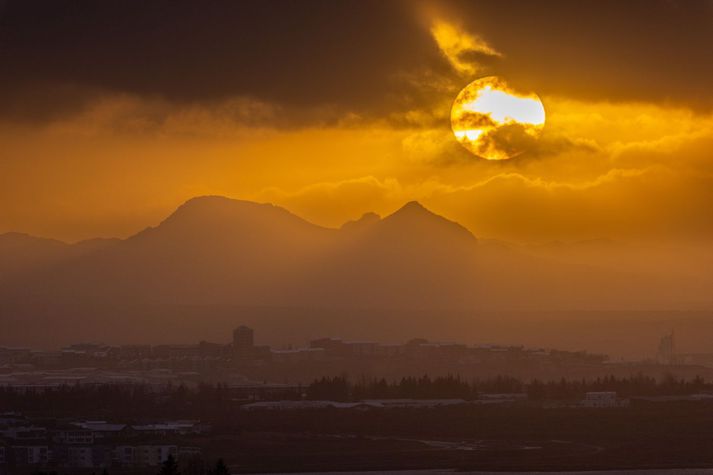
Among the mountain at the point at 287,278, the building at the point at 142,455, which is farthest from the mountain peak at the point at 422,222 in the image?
the building at the point at 142,455

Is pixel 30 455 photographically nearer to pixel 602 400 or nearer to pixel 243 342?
A: pixel 602 400

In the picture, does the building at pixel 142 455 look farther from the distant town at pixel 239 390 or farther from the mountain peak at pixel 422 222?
the mountain peak at pixel 422 222

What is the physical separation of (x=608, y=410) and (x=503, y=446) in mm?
9361

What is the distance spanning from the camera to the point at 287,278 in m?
168

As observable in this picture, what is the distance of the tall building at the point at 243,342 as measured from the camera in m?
104

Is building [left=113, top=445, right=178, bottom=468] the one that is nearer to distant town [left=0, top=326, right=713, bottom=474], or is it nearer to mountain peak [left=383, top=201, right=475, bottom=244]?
distant town [left=0, top=326, right=713, bottom=474]

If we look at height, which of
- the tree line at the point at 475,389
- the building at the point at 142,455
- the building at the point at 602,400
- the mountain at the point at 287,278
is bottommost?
the building at the point at 142,455

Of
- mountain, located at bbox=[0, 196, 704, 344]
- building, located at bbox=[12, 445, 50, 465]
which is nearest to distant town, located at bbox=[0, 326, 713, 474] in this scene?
building, located at bbox=[12, 445, 50, 465]

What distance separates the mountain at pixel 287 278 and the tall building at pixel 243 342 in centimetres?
3385

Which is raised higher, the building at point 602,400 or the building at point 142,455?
the building at point 602,400

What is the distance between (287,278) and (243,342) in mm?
60716

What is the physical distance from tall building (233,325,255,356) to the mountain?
111 ft

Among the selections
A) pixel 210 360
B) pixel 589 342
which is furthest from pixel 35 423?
pixel 589 342

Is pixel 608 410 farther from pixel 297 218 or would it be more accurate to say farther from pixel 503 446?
pixel 297 218
